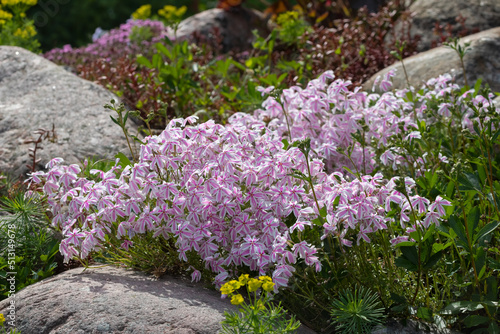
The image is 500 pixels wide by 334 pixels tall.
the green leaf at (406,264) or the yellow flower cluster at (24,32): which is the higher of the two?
the yellow flower cluster at (24,32)

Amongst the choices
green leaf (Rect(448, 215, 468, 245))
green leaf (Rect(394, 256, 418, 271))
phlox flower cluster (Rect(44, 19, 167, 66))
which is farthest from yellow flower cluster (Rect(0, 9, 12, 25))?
green leaf (Rect(448, 215, 468, 245))

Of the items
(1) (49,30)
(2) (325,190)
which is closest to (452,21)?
(2) (325,190)

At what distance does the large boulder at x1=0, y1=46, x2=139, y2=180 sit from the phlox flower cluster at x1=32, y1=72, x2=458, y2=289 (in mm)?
1181

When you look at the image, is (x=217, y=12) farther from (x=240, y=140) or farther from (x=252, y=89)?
(x=240, y=140)

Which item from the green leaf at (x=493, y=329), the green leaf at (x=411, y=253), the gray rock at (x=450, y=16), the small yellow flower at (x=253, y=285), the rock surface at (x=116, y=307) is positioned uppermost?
the gray rock at (x=450, y=16)

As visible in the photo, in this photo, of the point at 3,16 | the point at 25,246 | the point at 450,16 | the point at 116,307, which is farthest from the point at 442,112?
the point at 3,16

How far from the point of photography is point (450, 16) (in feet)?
20.0

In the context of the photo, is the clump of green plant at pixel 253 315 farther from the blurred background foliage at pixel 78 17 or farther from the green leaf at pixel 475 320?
the blurred background foliage at pixel 78 17

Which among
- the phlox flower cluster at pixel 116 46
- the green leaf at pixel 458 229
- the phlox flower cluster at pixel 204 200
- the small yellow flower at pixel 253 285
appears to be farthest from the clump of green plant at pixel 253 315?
the phlox flower cluster at pixel 116 46

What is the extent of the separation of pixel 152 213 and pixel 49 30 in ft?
31.5

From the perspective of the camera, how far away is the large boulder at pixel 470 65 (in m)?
4.55

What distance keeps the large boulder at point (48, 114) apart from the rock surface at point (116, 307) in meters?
1.38

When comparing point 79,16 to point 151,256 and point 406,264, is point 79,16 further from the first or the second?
point 406,264

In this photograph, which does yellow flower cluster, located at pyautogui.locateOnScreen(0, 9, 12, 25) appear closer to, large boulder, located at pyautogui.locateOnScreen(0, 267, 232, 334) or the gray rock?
the gray rock
